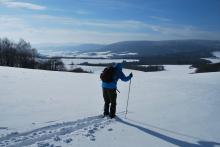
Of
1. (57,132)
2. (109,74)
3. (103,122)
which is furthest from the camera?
(109,74)

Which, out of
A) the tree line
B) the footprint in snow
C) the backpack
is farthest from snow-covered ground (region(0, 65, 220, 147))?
the tree line

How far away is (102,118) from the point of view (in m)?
10.2

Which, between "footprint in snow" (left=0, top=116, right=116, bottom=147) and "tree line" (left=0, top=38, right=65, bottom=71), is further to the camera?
"tree line" (left=0, top=38, right=65, bottom=71)

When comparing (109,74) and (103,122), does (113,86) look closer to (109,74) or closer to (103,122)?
(109,74)

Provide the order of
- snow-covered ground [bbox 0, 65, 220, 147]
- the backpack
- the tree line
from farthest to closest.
→ the tree line → the backpack → snow-covered ground [bbox 0, 65, 220, 147]

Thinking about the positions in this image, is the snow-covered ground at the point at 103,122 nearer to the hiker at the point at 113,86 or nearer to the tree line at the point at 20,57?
the hiker at the point at 113,86

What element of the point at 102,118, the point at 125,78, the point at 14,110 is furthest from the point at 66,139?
the point at 14,110

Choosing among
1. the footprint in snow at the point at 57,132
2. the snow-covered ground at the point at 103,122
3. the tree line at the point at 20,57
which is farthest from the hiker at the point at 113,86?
the tree line at the point at 20,57

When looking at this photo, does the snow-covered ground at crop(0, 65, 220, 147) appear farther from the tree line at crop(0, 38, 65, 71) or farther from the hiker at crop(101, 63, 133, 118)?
the tree line at crop(0, 38, 65, 71)

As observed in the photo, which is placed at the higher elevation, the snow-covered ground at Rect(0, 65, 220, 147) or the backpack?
the backpack

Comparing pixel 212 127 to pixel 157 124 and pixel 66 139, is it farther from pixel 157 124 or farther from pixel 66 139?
pixel 66 139

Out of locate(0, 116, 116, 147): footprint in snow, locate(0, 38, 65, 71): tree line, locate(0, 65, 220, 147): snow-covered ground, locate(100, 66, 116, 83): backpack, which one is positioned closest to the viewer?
locate(0, 116, 116, 147): footprint in snow

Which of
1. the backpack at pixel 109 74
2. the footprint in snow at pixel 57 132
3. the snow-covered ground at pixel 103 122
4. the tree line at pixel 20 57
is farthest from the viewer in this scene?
the tree line at pixel 20 57

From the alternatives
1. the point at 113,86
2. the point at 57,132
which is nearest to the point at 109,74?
the point at 113,86
